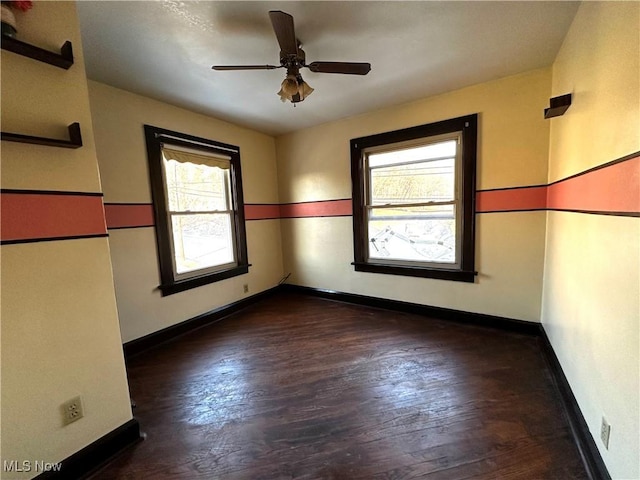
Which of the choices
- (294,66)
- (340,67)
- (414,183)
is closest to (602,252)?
(340,67)

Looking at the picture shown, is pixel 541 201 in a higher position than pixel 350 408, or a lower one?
higher

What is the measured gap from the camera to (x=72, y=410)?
4.27ft

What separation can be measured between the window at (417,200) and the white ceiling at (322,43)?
55 cm

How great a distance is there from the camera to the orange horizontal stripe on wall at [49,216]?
112 cm

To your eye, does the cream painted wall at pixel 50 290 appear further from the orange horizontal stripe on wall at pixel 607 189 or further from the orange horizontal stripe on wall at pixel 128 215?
the orange horizontal stripe on wall at pixel 607 189

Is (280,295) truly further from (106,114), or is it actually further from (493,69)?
(493,69)

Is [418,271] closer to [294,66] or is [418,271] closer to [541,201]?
[541,201]

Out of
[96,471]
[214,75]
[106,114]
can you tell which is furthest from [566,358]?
[106,114]

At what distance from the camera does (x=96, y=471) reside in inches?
53.2

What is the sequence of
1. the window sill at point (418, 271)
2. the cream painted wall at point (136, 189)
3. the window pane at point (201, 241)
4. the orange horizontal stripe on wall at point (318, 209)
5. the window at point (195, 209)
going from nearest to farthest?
the cream painted wall at point (136, 189), the window at point (195, 209), the window sill at point (418, 271), the window pane at point (201, 241), the orange horizontal stripe on wall at point (318, 209)

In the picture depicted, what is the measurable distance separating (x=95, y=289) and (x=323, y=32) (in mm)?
2099

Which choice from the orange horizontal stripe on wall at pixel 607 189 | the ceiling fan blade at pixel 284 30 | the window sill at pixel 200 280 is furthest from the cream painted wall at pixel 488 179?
the ceiling fan blade at pixel 284 30

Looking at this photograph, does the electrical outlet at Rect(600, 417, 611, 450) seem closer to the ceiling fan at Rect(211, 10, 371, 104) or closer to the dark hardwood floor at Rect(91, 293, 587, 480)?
the dark hardwood floor at Rect(91, 293, 587, 480)

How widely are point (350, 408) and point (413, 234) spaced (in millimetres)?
2100
